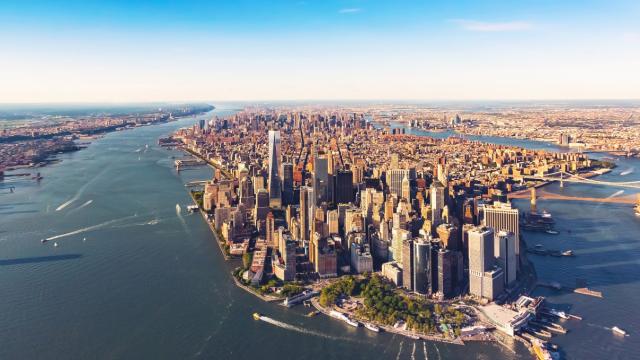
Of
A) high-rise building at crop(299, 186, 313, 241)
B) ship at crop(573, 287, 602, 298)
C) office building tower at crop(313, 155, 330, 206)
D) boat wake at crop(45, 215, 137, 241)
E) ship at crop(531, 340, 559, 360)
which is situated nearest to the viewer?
ship at crop(531, 340, 559, 360)

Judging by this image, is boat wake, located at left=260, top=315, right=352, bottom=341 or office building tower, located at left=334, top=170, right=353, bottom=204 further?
office building tower, located at left=334, top=170, right=353, bottom=204

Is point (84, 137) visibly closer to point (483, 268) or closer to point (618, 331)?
point (483, 268)

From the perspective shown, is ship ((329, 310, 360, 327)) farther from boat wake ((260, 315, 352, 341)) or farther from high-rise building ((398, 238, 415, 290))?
high-rise building ((398, 238, 415, 290))

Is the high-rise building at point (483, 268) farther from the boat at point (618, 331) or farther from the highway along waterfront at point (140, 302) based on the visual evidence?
the boat at point (618, 331)

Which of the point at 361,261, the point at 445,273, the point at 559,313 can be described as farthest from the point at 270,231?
the point at 559,313

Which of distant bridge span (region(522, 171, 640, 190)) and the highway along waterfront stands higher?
distant bridge span (region(522, 171, 640, 190))

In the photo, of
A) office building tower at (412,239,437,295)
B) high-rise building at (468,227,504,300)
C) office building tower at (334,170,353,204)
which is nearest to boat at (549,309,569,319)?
high-rise building at (468,227,504,300)
